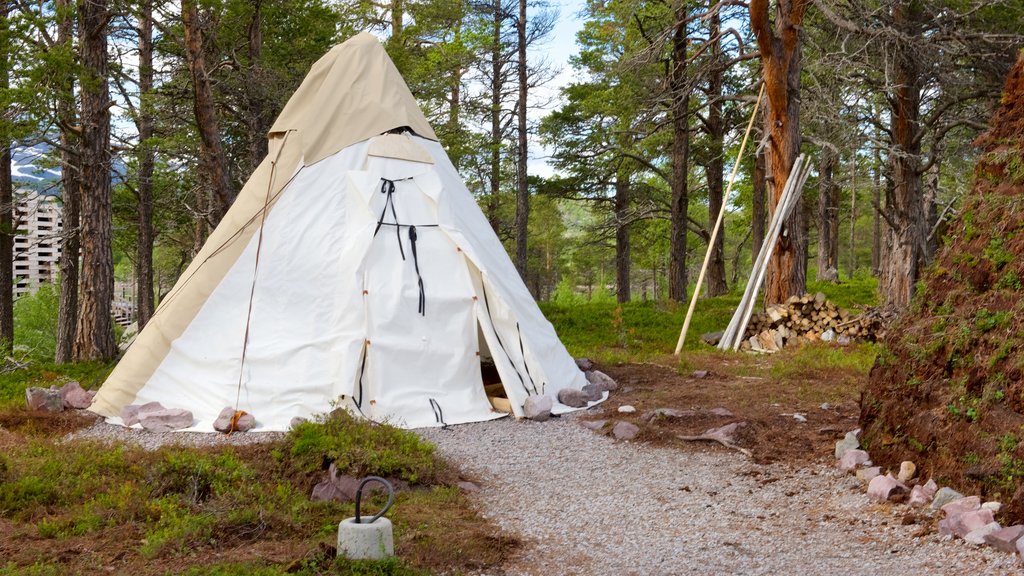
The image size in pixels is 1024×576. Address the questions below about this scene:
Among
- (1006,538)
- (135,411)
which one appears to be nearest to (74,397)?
(135,411)

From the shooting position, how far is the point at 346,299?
7.81 metres

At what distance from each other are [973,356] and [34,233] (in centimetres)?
2660

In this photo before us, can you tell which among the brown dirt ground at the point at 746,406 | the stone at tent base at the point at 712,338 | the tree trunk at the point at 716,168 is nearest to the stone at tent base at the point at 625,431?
the brown dirt ground at the point at 746,406

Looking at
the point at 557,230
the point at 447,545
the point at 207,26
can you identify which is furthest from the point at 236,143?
the point at 557,230

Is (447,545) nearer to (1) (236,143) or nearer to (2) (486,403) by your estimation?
(2) (486,403)

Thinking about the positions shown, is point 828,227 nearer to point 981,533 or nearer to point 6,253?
point 6,253

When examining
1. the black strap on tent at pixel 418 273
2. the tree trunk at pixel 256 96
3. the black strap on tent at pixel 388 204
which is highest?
the tree trunk at pixel 256 96

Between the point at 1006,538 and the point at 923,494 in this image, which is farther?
the point at 923,494

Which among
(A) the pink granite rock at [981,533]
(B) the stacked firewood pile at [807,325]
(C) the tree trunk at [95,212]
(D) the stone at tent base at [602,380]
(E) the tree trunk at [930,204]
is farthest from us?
(E) the tree trunk at [930,204]

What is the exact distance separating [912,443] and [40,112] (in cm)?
987

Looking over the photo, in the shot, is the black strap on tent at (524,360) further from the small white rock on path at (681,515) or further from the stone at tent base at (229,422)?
the stone at tent base at (229,422)

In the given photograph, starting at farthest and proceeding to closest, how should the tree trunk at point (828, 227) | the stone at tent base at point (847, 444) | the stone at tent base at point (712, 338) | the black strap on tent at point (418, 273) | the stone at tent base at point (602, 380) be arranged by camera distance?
the tree trunk at point (828, 227), the stone at tent base at point (712, 338), the stone at tent base at point (602, 380), the black strap on tent at point (418, 273), the stone at tent base at point (847, 444)

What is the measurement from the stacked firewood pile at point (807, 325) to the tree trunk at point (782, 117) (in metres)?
0.50

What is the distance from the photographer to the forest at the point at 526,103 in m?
11.4
